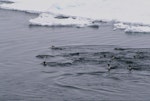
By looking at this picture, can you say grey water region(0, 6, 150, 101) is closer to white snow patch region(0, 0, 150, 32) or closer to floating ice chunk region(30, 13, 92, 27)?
floating ice chunk region(30, 13, 92, 27)

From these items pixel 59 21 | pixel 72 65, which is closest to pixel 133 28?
pixel 59 21

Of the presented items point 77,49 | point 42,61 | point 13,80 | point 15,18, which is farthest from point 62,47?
point 15,18

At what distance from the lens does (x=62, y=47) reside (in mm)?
25391

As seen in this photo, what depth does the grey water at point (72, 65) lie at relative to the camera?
17.7 metres

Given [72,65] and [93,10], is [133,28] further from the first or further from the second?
[72,65]

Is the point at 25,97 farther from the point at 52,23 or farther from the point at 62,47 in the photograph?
the point at 52,23

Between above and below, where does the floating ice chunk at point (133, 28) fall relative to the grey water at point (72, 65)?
above

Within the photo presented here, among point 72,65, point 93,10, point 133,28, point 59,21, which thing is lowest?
point 72,65

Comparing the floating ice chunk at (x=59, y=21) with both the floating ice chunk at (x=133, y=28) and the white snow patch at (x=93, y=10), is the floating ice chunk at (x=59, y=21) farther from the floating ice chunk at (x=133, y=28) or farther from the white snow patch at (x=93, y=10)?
the floating ice chunk at (x=133, y=28)

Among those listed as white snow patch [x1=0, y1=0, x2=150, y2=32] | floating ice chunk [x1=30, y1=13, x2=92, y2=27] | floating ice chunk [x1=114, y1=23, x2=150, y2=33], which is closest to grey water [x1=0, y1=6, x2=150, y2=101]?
floating ice chunk [x1=114, y1=23, x2=150, y2=33]

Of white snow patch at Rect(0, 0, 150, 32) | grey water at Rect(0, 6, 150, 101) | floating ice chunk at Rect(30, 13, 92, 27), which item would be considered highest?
white snow patch at Rect(0, 0, 150, 32)

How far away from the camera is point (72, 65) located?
21562mm

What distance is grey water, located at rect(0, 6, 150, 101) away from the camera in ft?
58.0

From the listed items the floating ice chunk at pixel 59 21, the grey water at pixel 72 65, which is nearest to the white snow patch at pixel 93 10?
the floating ice chunk at pixel 59 21
